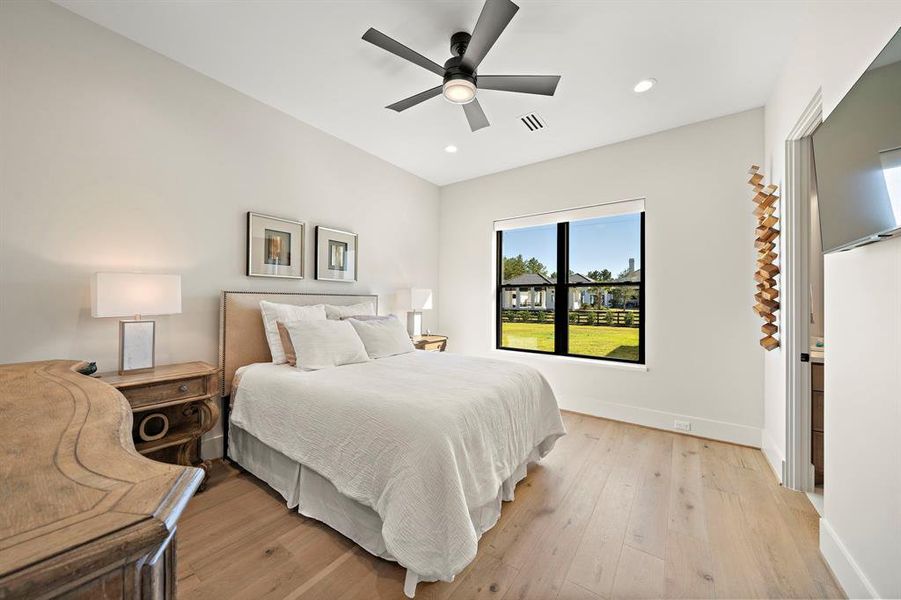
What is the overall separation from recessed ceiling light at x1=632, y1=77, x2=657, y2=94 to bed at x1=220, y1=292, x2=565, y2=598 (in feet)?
7.64

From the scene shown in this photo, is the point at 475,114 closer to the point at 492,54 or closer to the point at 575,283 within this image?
the point at 492,54

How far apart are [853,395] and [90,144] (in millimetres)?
4203

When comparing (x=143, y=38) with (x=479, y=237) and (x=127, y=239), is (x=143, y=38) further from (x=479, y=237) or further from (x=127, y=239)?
(x=479, y=237)

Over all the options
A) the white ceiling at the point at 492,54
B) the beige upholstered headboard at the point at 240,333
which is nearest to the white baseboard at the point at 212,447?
the beige upholstered headboard at the point at 240,333

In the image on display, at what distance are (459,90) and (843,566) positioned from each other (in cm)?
303

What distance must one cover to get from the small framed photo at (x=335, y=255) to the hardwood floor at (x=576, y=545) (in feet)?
6.07

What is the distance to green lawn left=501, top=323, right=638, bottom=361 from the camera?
12.5 feet

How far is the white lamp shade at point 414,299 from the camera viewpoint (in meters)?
4.17

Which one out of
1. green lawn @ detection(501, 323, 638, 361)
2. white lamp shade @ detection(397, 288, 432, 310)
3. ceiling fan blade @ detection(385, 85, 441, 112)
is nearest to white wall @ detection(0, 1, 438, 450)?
white lamp shade @ detection(397, 288, 432, 310)

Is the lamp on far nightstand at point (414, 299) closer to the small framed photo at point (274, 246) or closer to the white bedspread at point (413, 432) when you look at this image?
the small framed photo at point (274, 246)

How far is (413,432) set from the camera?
1.59m

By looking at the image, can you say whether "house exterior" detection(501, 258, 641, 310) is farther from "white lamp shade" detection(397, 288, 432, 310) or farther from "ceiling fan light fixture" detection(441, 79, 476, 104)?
"ceiling fan light fixture" detection(441, 79, 476, 104)

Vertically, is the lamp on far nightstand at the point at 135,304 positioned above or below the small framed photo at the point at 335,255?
below

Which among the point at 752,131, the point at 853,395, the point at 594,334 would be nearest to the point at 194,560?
the point at 853,395
